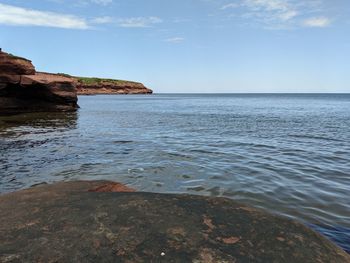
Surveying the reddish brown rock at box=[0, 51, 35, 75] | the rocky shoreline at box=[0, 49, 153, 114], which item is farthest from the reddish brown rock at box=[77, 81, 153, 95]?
the reddish brown rock at box=[0, 51, 35, 75]

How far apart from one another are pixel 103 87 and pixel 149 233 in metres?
159

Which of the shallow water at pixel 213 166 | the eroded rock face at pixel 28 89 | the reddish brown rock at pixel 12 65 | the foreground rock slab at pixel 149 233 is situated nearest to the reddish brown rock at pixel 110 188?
the foreground rock slab at pixel 149 233

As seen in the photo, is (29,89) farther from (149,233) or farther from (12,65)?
(149,233)

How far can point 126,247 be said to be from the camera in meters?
3.16

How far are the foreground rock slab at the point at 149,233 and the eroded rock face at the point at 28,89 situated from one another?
30087 millimetres

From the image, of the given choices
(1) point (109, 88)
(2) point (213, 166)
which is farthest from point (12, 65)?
(1) point (109, 88)

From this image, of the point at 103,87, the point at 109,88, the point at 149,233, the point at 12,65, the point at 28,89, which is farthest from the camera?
the point at 109,88

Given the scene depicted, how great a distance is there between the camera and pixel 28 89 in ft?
112

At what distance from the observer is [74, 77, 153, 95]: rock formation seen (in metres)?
146

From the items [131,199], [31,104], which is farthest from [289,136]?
[31,104]

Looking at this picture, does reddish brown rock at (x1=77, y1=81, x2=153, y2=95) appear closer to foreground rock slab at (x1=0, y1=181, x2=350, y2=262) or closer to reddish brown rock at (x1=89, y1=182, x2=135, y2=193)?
reddish brown rock at (x1=89, y1=182, x2=135, y2=193)

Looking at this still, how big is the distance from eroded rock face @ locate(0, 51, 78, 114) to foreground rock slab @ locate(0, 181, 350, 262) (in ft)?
98.7

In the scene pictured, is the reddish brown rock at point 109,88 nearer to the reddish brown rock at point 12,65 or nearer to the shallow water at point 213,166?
the reddish brown rock at point 12,65

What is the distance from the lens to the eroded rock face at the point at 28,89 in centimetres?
3086
